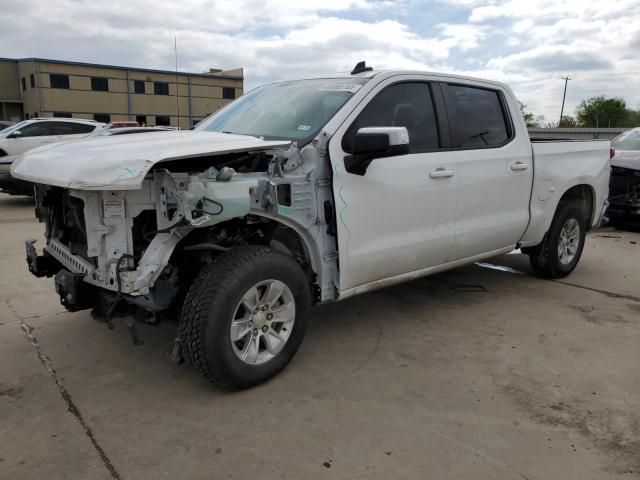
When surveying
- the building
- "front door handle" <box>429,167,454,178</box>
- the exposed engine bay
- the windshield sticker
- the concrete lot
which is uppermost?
the building

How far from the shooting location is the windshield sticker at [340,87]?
3.79 meters

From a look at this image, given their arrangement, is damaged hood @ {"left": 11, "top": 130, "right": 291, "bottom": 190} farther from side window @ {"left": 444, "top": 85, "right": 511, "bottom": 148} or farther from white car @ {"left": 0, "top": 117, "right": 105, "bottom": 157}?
white car @ {"left": 0, "top": 117, "right": 105, "bottom": 157}

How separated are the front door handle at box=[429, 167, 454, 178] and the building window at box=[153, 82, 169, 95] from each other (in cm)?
5090

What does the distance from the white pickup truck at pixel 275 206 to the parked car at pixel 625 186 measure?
485cm

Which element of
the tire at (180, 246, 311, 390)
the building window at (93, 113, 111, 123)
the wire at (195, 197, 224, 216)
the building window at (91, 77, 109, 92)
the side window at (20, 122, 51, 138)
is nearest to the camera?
the wire at (195, 197, 224, 216)

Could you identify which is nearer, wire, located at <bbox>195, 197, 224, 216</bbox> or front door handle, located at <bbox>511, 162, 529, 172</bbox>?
wire, located at <bbox>195, 197, 224, 216</bbox>

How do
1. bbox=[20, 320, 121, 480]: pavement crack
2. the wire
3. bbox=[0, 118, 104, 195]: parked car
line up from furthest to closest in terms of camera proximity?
bbox=[0, 118, 104, 195]: parked car < the wire < bbox=[20, 320, 121, 480]: pavement crack

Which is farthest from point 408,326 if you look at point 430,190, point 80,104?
point 80,104

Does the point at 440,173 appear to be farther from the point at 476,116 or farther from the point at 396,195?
the point at 476,116

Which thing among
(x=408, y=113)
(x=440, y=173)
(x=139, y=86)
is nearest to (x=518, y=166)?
(x=440, y=173)

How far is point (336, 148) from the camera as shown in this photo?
11.5 feet

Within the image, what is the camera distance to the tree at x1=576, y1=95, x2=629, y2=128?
58.4m

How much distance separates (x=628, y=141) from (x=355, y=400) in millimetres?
8560

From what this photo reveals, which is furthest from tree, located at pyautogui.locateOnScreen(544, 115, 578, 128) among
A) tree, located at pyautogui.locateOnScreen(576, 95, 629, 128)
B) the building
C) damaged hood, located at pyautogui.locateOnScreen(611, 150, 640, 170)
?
damaged hood, located at pyautogui.locateOnScreen(611, 150, 640, 170)
